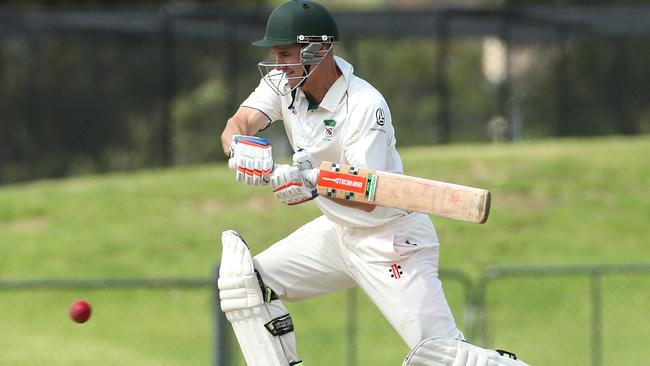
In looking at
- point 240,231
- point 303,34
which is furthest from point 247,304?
point 240,231

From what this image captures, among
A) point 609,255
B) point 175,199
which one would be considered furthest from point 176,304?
point 609,255

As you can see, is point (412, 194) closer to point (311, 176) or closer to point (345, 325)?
point (311, 176)

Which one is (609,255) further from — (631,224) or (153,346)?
(153,346)

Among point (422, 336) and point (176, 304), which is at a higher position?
point (422, 336)

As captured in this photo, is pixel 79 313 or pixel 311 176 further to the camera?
pixel 79 313

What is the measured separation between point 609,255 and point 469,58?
7589mm

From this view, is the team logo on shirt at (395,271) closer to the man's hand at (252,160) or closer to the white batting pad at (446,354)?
the white batting pad at (446,354)

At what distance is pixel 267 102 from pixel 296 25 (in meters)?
0.50

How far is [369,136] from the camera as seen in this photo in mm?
5500

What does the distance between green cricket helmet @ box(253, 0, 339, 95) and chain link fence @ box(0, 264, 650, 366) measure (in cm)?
380

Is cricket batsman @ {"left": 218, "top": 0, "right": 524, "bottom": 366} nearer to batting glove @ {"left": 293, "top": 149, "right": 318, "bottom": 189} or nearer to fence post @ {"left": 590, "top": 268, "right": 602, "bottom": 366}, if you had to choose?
batting glove @ {"left": 293, "top": 149, "right": 318, "bottom": 189}

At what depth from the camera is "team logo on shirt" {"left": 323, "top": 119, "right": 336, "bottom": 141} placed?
5629mm

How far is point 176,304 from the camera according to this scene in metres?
11.2

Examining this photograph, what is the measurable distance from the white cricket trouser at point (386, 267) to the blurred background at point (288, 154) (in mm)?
2285
